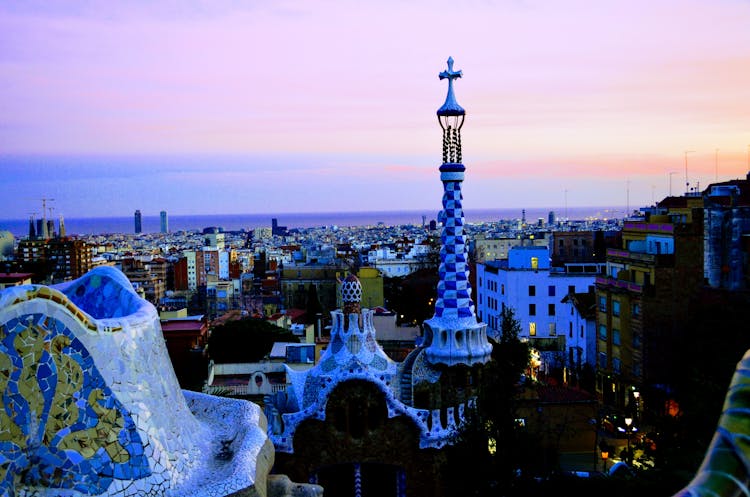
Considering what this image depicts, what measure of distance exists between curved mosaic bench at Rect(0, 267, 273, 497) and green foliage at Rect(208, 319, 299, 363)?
73.1ft

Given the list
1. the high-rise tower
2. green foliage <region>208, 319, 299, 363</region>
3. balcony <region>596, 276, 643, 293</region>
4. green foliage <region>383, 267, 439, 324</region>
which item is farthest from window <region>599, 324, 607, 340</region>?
the high-rise tower

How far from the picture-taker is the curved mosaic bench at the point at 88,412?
6.57 metres

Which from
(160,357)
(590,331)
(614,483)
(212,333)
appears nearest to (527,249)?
(590,331)

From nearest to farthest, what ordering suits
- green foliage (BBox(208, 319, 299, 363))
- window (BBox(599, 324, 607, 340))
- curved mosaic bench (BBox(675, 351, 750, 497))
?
curved mosaic bench (BBox(675, 351, 750, 497)), window (BBox(599, 324, 607, 340)), green foliage (BBox(208, 319, 299, 363))

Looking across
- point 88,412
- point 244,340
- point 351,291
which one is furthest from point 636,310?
point 88,412

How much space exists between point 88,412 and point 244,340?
79.2ft

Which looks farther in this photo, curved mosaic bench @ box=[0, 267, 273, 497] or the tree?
the tree

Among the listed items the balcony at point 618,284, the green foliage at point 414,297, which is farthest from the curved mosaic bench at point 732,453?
the green foliage at point 414,297

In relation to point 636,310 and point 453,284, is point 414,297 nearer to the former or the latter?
point 636,310

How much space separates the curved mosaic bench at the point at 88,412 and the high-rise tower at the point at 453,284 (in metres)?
6.98

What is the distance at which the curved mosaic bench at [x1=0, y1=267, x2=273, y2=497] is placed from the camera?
657cm

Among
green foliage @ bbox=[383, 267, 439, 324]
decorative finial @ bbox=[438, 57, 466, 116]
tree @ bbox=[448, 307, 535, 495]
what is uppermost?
decorative finial @ bbox=[438, 57, 466, 116]

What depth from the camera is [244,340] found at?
101 ft

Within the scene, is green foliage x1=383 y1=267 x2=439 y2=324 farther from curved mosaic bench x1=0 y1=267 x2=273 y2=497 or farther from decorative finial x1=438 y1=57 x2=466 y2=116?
curved mosaic bench x1=0 y1=267 x2=273 y2=497
